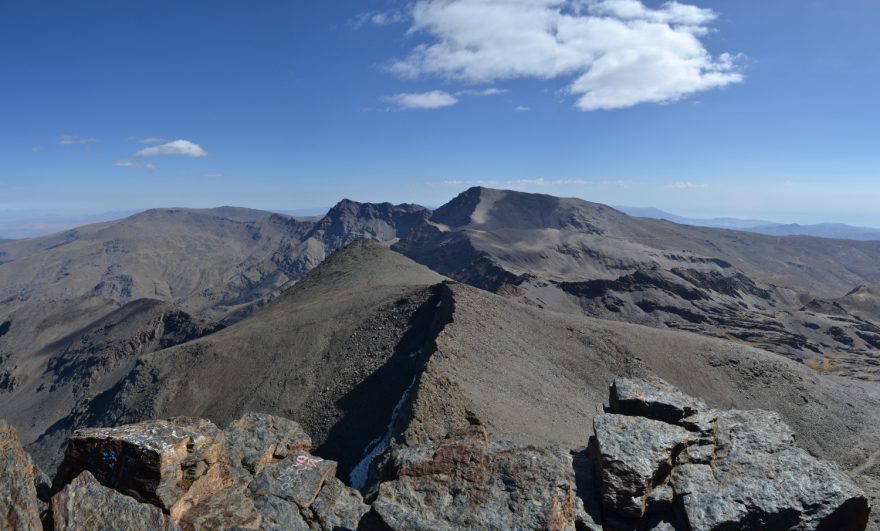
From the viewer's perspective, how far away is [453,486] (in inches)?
458

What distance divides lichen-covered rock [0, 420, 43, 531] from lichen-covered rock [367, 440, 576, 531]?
239 inches

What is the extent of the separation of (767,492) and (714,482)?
120 cm

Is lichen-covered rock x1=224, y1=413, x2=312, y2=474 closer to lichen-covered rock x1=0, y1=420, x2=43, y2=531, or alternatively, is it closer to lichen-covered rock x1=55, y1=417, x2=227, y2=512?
lichen-covered rock x1=55, y1=417, x2=227, y2=512

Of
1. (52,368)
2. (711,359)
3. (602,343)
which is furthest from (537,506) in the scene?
(52,368)

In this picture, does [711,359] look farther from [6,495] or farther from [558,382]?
[6,495]

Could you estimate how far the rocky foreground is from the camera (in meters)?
9.95

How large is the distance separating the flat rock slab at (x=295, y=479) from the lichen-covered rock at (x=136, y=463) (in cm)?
199

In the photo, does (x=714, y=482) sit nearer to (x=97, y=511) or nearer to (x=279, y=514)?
(x=279, y=514)

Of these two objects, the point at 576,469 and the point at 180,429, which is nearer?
the point at 180,429

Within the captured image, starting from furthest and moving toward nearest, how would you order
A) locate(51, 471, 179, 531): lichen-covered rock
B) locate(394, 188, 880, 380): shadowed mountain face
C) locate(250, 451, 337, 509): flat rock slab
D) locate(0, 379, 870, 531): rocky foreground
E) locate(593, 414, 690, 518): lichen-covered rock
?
locate(394, 188, 880, 380): shadowed mountain face, locate(250, 451, 337, 509): flat rock slab, locate(593, 414, 690, 518): lichen-covered rock, locate(0, 379, 870, 531): rocky foreground, locate(51, 471, 179, 531): lichen-covered rock

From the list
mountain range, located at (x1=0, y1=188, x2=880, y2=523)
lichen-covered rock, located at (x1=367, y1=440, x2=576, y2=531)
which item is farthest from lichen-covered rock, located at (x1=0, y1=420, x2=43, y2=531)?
mountain range, located at (x1=0, y1=188, x2=880, y2=523)

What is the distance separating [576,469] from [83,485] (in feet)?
38.4

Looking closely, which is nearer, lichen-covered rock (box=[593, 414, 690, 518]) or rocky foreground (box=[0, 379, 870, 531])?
rocky foreground (box=[0, 379, 870, 531])

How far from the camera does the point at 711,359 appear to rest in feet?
170
